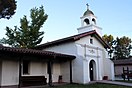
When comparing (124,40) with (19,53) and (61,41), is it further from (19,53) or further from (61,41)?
(19,53)

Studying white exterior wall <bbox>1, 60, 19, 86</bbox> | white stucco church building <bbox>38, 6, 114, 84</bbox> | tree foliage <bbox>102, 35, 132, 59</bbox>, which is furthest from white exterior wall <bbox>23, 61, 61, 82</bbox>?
tree foliage <bbox>102, 35, 132, 59</bbox>

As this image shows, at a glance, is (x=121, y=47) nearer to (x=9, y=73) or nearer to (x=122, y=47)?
(x=122, y=47)

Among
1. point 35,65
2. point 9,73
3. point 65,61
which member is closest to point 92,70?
point 65,61

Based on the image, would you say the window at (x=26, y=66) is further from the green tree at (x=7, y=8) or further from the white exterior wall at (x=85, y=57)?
the green tree at (x=7, y=8)

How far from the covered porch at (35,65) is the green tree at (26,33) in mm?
12139

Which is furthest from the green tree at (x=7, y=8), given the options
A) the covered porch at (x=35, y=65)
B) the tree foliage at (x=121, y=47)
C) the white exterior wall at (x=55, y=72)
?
the tree foliage at (x=121, y=47)

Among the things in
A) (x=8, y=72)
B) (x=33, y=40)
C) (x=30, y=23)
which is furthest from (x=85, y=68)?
(x=30, y=23)

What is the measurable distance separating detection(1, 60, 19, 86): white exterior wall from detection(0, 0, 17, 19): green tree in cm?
795

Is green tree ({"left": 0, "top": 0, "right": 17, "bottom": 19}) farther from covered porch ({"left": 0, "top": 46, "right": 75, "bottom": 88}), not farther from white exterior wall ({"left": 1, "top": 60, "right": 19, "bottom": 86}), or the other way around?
white exterior wall ({"left": 1, "top": 60, "right": 19, "bottom": 86})

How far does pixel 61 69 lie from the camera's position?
838 inches

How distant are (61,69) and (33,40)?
1253cm

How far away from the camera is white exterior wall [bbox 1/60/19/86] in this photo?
52.7 ft

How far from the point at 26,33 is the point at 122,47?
111 feet

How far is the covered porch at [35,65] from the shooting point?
49.0ft
